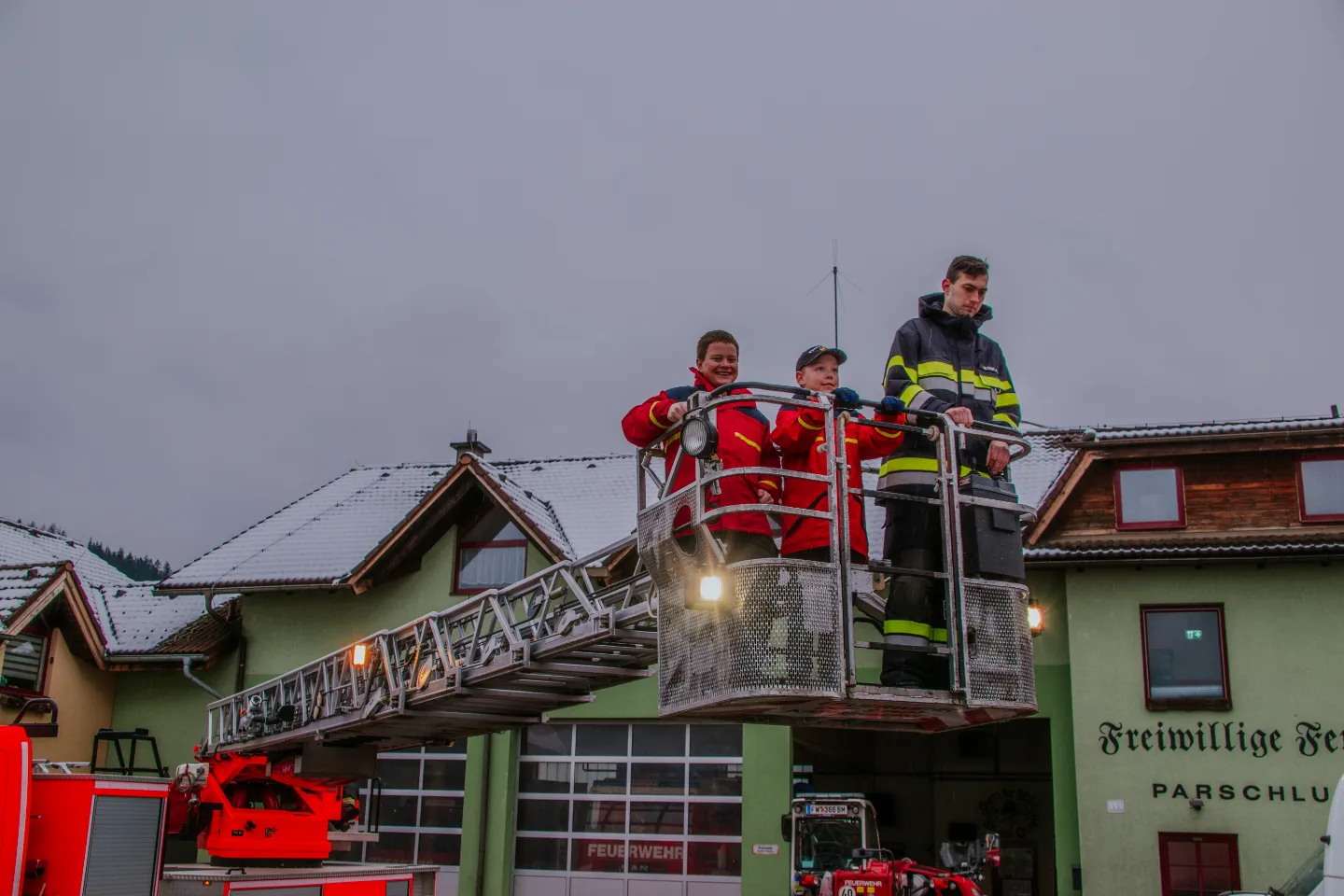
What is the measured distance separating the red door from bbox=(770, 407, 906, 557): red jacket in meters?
12.7

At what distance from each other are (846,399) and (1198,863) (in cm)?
1372

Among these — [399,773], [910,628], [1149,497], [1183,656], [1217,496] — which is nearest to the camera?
[910,628]

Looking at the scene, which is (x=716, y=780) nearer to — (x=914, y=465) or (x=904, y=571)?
(x=914, y=465)

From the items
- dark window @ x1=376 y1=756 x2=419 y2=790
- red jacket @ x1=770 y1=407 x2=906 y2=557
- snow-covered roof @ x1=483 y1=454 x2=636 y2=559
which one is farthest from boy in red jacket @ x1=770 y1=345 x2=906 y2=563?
dark window @ x1=376 y1=756 x2=419 y2=790

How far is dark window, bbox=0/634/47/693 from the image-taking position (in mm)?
20188

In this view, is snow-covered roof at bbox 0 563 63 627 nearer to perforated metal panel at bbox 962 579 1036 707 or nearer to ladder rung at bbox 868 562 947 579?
ladder rung at bbox 868 562 947 579

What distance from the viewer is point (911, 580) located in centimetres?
630

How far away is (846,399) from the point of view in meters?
6.11

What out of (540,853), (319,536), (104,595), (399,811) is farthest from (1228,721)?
(104,595)

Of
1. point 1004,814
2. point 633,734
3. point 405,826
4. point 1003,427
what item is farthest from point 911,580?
point 1004,814

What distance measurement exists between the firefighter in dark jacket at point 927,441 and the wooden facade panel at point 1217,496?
11885mm

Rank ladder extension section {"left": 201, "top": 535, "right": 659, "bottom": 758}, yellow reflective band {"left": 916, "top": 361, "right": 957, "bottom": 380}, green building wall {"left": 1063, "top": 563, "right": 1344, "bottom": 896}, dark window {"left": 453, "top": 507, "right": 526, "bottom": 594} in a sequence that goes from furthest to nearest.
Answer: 1. dark window {"left": 453, "top": 507, "right": 526, "bottom": 594}
2. green building wall {"left": 1063, "top": 563, "right": 1344, "bottom": 896}
3. ladder extension section {"left": 201, "top": 535, "right": 659, "bottom": 758}
4. yellow reflective band {"left": 916, "top": 361, "right": 957, "bottom": 380}

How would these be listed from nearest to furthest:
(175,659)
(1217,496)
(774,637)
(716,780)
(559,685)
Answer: (774,637), (559,685), (1217,496), (716,780), (175,659)

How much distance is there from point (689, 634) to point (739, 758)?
13.6 meters
